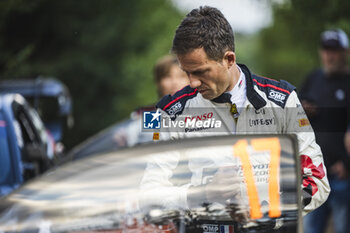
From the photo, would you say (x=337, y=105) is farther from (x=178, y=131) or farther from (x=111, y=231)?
(x=111, y=231)

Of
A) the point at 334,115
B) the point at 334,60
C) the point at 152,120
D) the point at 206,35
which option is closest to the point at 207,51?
the point at 206,35

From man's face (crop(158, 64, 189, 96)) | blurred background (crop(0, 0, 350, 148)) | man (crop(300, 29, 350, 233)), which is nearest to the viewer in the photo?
man's face (crop(158, 64, 189, 96))

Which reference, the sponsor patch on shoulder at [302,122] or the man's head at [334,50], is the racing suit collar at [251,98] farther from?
the man's head at [334,50]

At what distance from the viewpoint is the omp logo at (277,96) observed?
101 inches

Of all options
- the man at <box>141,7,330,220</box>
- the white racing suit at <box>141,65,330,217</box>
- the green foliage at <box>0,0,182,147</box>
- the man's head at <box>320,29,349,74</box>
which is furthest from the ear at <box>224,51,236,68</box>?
the green foliage at <box>0,0,182,147</box>

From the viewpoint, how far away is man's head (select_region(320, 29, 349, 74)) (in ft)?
17.7

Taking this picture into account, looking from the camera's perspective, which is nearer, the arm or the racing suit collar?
the arm

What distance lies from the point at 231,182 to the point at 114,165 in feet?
1.42

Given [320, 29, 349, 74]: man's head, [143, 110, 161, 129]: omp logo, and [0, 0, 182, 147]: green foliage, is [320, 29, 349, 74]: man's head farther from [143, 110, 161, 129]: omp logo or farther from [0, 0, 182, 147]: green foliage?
[0, 0, 182, 147]: green foliage

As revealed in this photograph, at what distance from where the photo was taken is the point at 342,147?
18.1 ft

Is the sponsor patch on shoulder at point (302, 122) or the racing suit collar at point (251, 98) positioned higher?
the racing suit collar at point (251, 98)

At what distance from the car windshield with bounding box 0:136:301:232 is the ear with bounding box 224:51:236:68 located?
535 mm

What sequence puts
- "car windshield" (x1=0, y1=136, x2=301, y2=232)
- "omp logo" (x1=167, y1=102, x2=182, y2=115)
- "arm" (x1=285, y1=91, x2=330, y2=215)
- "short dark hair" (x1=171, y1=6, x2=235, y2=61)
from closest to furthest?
"car windshield" (x1=0, y1=136, x2=301, y2=232) < "arm" (x1=285, y1=91, x2=330, y2=215) < "short dark hair" (x1=171, y1=6, x2=235, y2=61) < "omp logo" (x1=167, y1=102, x2=182, y2=115)

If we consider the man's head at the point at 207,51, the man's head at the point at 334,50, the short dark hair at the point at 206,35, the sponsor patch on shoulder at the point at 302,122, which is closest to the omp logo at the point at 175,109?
the man's head at the point at 207,51
